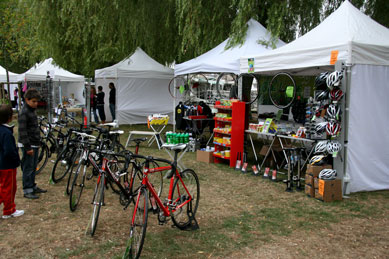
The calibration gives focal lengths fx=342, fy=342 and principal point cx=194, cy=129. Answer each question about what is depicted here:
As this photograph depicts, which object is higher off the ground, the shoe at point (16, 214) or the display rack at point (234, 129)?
the display rack at point (234, 129)

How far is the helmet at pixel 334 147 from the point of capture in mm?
5571

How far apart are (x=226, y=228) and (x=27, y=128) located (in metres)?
3.33

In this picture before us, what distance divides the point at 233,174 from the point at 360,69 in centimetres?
317

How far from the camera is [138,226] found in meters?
3.39

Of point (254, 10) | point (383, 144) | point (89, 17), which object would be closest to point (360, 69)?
point (383, 144)

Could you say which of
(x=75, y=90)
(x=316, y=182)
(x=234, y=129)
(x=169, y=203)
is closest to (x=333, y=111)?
(x=316, y=182)

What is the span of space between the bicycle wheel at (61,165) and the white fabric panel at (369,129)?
4.82 metres

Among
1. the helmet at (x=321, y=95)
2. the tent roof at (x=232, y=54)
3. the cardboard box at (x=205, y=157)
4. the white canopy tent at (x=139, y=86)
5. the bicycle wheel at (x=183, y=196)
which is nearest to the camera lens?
the bicycle wheel at (x=183, y=196)

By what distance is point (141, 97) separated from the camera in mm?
15320

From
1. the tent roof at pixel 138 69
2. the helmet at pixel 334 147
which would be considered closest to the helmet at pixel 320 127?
the helmet at pixel 334 147

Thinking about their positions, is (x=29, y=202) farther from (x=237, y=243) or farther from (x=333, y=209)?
(x=333, y=209)

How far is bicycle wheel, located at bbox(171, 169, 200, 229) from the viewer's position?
411 cm

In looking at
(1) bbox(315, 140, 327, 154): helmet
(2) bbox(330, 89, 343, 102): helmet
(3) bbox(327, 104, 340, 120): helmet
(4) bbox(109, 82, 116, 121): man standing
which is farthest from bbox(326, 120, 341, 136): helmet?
(4) bbox(109, 82, 116, 121): man standing

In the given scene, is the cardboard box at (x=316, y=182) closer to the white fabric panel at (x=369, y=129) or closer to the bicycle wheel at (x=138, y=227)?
the white fabric panel at (x=369, y=129)
